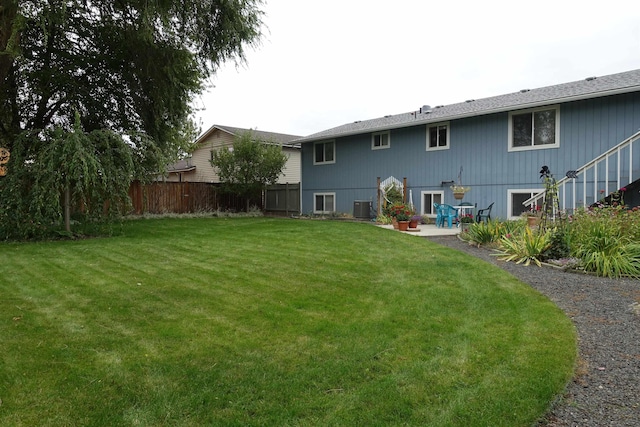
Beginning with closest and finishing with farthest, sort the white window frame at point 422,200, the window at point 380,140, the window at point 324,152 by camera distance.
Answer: the white window frame at point 422,200
the window at point 380,140
the window at point 324,152

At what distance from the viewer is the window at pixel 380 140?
15.8 metres

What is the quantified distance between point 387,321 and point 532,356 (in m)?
1.16

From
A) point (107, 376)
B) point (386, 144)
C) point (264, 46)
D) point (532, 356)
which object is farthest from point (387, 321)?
point (386, 144)

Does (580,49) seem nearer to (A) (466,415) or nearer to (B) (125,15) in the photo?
(B) (125,15)

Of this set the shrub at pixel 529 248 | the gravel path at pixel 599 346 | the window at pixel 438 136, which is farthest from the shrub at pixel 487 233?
the window at pixel 438 136

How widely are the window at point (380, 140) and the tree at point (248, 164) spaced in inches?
184

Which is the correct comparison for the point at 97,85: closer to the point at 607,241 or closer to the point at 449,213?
the point at 449,213

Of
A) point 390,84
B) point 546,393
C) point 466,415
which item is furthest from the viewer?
point 390,84

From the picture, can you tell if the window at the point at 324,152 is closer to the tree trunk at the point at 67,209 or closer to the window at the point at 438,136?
the window at the point at 438,136

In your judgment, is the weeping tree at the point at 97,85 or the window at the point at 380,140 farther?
the window at the point at 380,140

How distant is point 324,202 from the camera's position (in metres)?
18.3

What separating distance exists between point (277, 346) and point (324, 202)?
15249 millimetres

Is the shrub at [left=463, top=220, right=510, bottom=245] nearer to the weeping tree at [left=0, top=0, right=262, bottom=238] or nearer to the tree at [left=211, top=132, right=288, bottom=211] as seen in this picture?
the weeping tree at [left=0, top=0, right=262, bottom=238]

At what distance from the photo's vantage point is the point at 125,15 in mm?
10602
